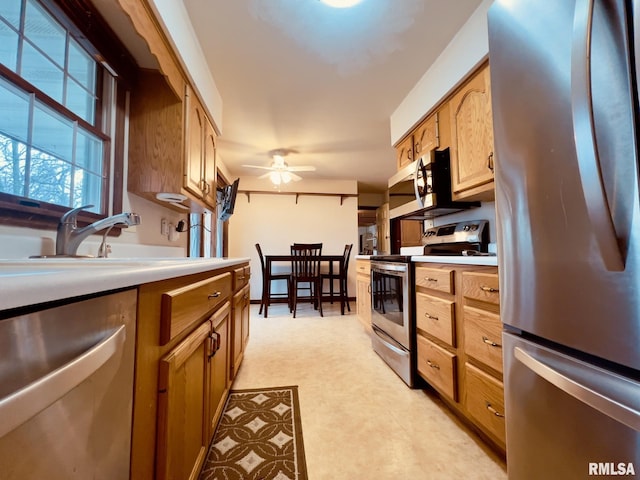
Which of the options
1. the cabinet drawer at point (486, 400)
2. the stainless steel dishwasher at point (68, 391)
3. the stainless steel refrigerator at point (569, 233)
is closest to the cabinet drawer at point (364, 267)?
Answer: the cabinet drawer at point (486, 400)

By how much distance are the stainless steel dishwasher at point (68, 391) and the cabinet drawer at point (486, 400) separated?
4.03 ft

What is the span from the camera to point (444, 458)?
1.13 meters

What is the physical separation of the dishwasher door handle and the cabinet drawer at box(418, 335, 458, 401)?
4.76 feet

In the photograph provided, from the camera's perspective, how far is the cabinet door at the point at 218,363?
1080mm

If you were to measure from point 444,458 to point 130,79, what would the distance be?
8.28 ft

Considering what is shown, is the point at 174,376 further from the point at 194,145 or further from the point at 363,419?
the point at 194,145

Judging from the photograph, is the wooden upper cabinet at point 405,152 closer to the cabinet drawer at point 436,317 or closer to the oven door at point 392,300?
the oven door at point 392,300

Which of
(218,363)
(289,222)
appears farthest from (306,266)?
(218,363)

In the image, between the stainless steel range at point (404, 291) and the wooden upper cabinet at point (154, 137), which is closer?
the wooden upper cabinet at point (154, 137)

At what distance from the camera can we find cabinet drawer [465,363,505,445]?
105 cm

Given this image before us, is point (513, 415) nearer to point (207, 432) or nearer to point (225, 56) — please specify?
point (207, 432)

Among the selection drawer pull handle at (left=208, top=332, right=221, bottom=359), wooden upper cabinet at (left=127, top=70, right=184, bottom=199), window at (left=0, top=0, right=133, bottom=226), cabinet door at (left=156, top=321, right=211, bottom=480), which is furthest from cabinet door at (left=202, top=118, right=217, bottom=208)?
cabinet door at (left=156, top=321, right=211, bottom=480)

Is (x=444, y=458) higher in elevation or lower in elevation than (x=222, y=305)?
lower

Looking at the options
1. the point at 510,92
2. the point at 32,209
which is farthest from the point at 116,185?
the point at 510,92
